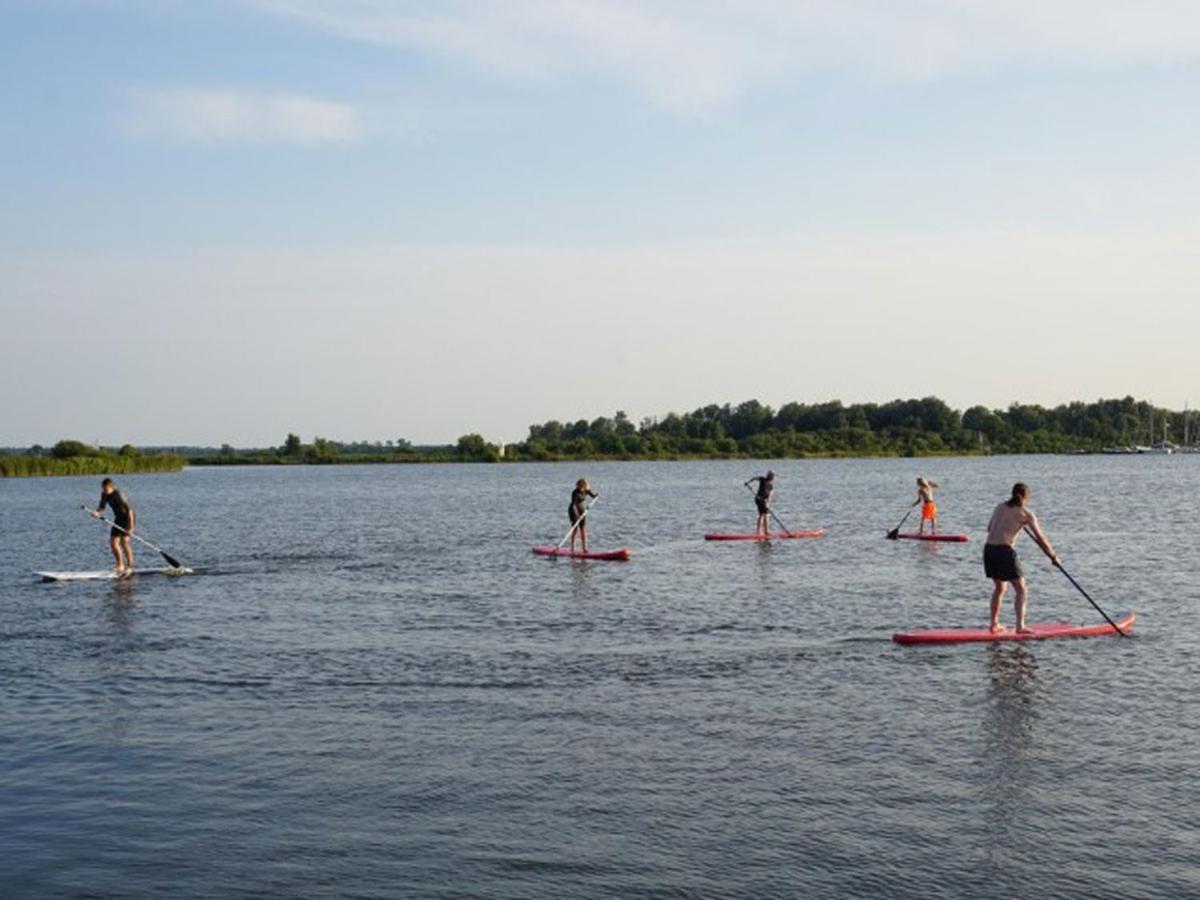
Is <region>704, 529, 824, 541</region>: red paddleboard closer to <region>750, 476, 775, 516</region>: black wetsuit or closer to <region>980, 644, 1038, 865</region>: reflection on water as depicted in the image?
<region>750, 476, 775, 516</region>: black wetsuit

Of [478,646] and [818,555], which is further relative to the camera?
[818,555]

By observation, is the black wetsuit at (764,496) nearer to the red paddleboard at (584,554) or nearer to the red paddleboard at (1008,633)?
the red paddleboard at (584,554)

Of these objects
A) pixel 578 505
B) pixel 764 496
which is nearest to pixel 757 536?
pixel 764 496

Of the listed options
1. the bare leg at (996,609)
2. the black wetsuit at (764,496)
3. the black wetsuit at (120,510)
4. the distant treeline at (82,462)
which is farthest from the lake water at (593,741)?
the distant treeline at (82,462)

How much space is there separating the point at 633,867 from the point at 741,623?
37.4 ft

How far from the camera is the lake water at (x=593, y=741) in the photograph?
8.80 metres

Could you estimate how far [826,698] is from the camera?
45.9ft

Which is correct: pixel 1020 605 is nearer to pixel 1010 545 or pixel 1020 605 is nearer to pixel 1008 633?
pixel 1008 633

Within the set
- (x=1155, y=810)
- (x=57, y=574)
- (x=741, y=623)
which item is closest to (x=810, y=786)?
(x=1155, y=810)

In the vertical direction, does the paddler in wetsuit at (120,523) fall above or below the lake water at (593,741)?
above

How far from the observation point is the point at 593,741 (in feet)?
39.9

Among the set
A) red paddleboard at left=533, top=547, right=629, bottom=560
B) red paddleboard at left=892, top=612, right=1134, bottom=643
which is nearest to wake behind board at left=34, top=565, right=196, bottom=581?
red paddleboard at left=533, top=547, right=629, bottom=560

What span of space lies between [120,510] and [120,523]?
1.55ft

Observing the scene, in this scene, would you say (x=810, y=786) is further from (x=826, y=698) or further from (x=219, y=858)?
(x=219, y=858)
